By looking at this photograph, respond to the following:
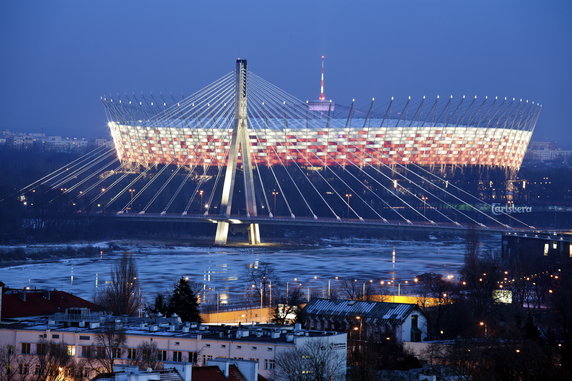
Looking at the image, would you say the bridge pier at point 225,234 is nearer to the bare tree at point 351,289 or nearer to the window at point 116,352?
the bare tree at point 351,289

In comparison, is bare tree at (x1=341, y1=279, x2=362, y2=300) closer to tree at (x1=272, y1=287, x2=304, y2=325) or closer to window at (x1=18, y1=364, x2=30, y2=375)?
tree at (x1=272, y1=287, x2=304, y2=325)

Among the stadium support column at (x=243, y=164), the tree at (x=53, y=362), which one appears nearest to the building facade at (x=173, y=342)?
the tree at (x=53, y=362)

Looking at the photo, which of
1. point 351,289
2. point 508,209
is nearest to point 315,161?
point 508,209

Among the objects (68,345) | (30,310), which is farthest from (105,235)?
(68,345)

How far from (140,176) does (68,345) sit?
167 ft

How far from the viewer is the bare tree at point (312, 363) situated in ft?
56.0

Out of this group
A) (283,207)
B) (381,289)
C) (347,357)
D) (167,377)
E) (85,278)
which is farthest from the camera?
(283,207)

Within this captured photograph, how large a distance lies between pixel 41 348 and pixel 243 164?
35982mm

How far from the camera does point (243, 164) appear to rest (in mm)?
54094

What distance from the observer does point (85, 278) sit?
3606 centimetres

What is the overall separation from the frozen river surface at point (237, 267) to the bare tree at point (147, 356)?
1155cm

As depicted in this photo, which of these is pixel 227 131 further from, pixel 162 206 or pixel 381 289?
pixel 381 289

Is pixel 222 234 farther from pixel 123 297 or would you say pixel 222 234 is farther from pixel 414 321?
pixel 414 321

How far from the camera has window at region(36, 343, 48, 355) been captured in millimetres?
17906
